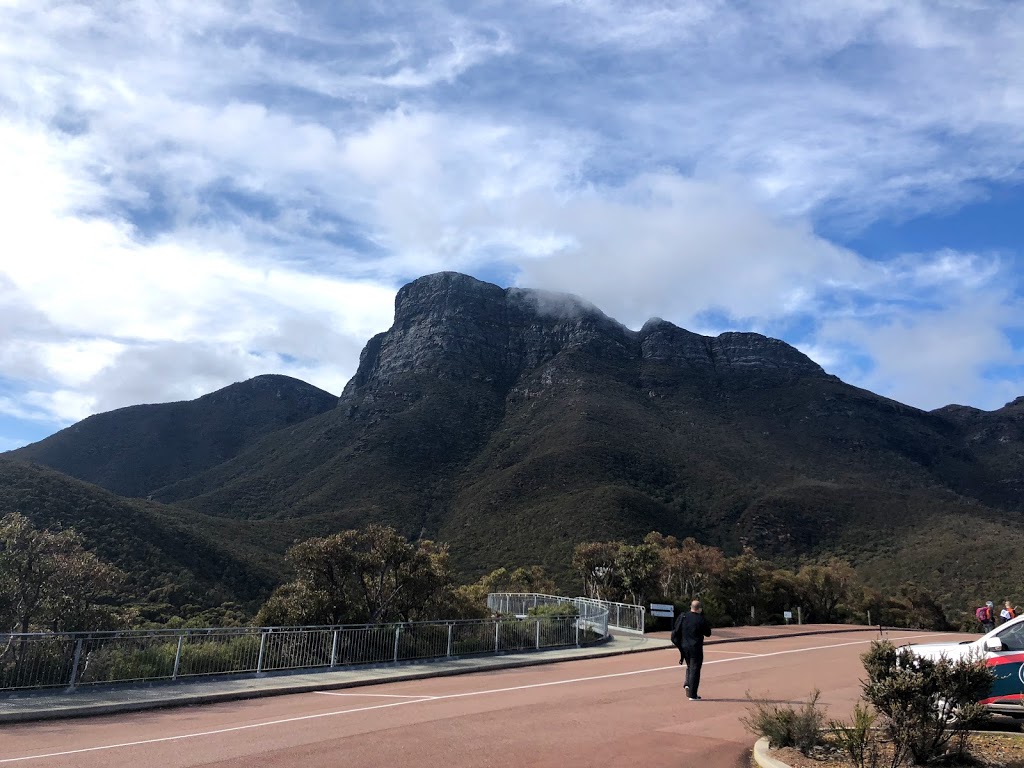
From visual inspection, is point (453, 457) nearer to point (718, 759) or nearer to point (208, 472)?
point (208, 472)

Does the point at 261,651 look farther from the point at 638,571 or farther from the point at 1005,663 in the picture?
the point at 638,571

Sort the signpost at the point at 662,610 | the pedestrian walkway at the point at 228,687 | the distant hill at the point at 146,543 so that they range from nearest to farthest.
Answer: the pedestrian walkway at the point at 228,687 → the signpost at the point at 662,610 → the distant hill at the point at 146,543

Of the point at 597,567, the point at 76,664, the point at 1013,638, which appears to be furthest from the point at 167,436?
the point at 1013,638

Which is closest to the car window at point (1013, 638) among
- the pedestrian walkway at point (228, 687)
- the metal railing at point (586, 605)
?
the pedestrian walkway at point (228, 687)

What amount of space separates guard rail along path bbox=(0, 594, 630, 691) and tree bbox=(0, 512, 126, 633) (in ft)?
6.33

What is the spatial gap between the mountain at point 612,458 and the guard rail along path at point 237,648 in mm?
31804

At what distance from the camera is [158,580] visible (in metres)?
36.7

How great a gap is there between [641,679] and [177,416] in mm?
115838

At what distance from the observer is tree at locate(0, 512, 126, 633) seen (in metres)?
13.5

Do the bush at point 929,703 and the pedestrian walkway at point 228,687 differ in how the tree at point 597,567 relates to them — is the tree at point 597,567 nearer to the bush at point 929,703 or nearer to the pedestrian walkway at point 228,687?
the pedestrian walkway at point 228,687

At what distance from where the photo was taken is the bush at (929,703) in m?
6.30

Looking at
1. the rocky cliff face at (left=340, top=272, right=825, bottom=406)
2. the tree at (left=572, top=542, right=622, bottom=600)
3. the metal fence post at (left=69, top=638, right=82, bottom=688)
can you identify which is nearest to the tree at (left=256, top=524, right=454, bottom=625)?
the metal fence post at (left=69, top=638, right=82, bottom=688)

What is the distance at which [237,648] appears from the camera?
1422 centimetres

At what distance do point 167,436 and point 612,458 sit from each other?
72777 mm
